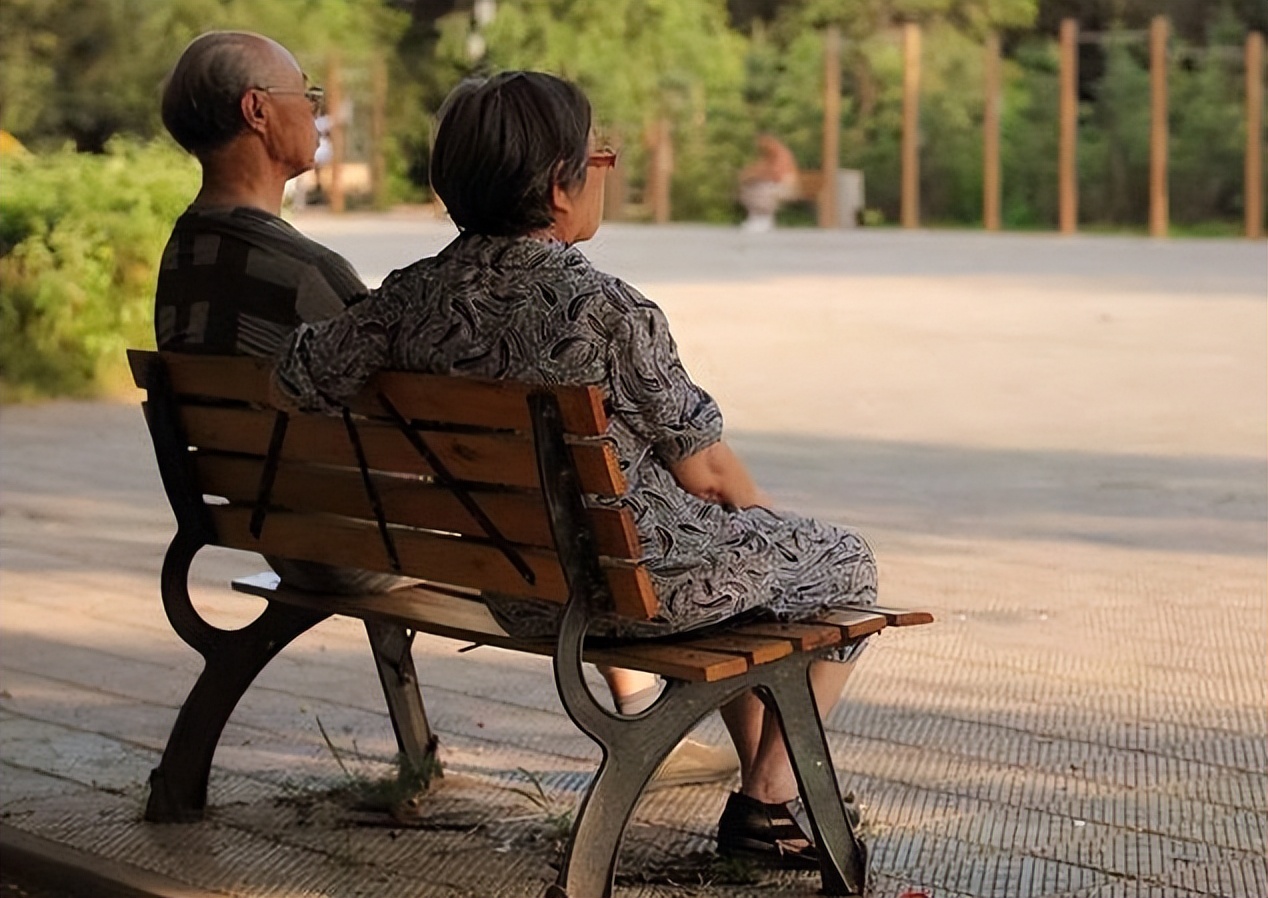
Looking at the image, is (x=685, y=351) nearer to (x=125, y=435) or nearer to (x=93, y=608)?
(x=125, y=435)

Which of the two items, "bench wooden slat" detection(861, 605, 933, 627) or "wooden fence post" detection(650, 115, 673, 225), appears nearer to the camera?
"bench wooden slat" detection(861, 605, 933, 627)

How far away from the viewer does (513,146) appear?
12.2 ft

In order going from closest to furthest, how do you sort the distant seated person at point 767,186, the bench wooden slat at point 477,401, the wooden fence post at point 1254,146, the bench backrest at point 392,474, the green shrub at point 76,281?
the bench wooden slat at point 477,401 < the bench backrest at point 392,474 < the green shrub at point 76,281 < the wooden fence post at point 1254,146 < the distant seated person at point 767,186

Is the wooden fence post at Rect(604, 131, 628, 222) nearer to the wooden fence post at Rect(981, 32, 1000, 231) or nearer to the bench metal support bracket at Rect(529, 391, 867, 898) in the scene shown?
the wooden fence post at Rect(981, 32, 1000, 231)

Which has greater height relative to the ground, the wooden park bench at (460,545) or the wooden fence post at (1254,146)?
the wooden park bench at (460,545)

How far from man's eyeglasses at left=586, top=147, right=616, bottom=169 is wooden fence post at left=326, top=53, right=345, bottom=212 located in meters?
41.5

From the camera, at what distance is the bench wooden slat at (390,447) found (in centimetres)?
355

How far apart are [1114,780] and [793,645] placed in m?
1.33

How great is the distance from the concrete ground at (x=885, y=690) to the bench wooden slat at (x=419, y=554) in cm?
58

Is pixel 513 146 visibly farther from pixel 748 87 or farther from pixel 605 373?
pixel 748 87

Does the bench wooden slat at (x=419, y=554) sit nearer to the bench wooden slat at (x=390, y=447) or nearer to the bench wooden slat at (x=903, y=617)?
the bench wooden slat at (x=390, y=447)

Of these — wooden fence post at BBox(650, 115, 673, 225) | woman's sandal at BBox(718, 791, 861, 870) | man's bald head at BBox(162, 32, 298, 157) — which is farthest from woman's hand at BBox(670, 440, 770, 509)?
wooden fence post at BBox(650, 115, 673, 225)

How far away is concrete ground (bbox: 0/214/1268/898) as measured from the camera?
169 inches

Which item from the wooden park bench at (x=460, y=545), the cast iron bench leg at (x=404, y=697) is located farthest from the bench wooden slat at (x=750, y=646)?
the cast iron bench leg at (x=404, y=697)
